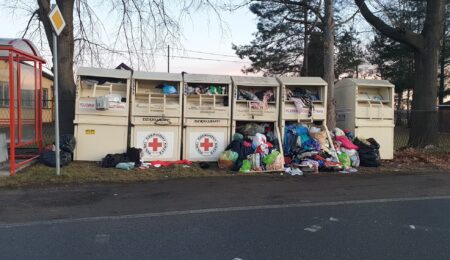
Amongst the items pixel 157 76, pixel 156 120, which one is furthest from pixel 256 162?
pixel 157 76

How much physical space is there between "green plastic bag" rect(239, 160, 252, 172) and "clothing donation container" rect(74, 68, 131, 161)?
8.43 feet

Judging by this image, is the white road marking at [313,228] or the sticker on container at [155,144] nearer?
the white road marking at [313,228]

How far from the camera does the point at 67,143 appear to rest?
364 inches

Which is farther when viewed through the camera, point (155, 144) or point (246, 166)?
point (155, 144)

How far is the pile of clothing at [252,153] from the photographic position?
9.28 meters

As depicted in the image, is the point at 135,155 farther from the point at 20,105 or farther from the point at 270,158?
the point at 270,158

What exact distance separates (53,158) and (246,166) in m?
3.91

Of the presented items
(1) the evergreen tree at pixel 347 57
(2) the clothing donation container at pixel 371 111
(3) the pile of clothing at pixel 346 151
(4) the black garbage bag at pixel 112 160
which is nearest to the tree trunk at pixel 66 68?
(4) the black garbage bag at pixel 112 160

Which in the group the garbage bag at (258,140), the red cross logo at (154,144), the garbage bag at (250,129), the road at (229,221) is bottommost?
the road at (229,221)

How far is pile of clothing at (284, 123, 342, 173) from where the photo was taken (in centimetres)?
951

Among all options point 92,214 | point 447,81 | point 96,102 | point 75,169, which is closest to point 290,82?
point 96,102

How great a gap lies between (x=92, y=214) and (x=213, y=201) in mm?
1746

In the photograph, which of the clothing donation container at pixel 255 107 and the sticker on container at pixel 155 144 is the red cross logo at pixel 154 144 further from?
the clothing donation container at pixel 255 107

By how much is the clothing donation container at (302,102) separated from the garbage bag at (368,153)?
0.98 m
